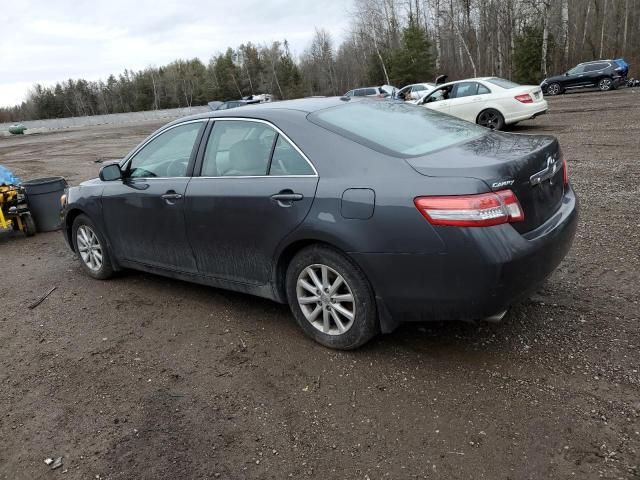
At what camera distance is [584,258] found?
4.74 meters

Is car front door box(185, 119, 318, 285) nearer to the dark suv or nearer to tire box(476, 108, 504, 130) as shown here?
tire box(476, 108, 504, 130)

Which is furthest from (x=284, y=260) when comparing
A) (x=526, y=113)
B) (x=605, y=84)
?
(x=605, y=84)

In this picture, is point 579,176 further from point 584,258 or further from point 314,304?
point 314,304

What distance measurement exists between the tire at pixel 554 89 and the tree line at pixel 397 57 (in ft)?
31.1

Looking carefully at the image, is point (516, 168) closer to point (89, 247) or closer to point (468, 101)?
point (89, 247)

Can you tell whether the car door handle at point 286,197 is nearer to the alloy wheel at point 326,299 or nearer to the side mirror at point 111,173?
the alloy wheel at point 326,299

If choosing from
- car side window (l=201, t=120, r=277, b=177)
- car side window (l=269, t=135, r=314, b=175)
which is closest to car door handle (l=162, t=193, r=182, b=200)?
car side window (l=201, t=120, r=277, b=177)

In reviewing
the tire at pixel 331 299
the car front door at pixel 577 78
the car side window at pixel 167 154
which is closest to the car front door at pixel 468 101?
the car side window at pixel 167 154

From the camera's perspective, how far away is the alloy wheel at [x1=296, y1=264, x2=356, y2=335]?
3352 mm

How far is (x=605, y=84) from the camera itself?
26.9 m

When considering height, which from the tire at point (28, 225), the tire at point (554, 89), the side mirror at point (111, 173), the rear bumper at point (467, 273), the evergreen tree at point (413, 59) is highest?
the evergreen tree at point (413, 59)

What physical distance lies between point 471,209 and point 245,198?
63.9 inches

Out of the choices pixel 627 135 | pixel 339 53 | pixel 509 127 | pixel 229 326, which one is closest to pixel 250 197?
pixel 229 326

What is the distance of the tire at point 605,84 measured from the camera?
1047 inches
